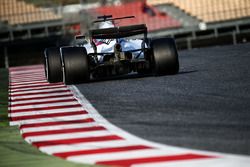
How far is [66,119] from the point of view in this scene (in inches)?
382

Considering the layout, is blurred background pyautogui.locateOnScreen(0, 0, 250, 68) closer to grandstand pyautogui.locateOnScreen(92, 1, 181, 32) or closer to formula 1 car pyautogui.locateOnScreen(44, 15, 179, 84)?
grandstand pyautogui.locateOnScreen(92, 1, 181, 32)

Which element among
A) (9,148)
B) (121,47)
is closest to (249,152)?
(9,148)

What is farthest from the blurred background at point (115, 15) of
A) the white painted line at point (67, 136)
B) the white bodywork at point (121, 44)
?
the white painted line at point (67, 136)

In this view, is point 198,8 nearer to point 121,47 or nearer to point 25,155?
Result: point 121,47

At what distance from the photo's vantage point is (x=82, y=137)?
26.3ft

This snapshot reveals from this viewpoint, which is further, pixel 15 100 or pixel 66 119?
pixel 15 100

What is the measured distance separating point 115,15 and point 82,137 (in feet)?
87.5

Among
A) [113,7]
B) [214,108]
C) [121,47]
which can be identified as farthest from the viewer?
[113,7]

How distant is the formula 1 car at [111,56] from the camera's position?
13.6 m

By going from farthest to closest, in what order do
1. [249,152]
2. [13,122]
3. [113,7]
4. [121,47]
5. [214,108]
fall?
[113,7] < [121,47] < [13,122] < [214,108] < [249,152]

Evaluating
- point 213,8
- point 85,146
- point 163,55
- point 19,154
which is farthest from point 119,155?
point 213,8

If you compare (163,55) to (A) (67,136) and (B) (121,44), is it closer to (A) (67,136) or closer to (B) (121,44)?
(B) (121,44)

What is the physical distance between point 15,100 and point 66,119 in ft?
13.2

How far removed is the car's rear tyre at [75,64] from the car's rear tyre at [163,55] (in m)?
1.18
